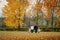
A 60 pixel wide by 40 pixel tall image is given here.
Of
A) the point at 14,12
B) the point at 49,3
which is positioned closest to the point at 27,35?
the point at 14,12

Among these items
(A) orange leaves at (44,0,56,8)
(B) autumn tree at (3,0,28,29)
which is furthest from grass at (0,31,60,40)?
(A) orange leaves at (44,0,56,8)

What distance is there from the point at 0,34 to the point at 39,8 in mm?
744

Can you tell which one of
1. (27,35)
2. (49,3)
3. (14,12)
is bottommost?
(27,35)

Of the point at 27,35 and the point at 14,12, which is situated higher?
the point at 14,12

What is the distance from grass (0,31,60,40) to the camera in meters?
4.41

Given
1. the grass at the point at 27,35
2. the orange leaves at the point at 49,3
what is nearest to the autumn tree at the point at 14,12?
the grass at the point at 27,35

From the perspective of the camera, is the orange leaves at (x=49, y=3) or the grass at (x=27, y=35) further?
the orange leaves at (x=49, y=3)

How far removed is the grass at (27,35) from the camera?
4.41 meters

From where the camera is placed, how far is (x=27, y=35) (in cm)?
445

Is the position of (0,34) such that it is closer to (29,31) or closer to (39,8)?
(29,31)

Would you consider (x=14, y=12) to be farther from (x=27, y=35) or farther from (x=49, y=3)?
(x=49, y=3)

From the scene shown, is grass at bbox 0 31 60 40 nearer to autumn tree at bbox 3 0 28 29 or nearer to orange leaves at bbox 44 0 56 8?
autumn tree at bbox 3 0 28 29

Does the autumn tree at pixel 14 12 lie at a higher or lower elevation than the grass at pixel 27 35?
higher

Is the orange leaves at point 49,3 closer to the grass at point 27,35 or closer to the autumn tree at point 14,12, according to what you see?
the autumn tree at point 14,12
